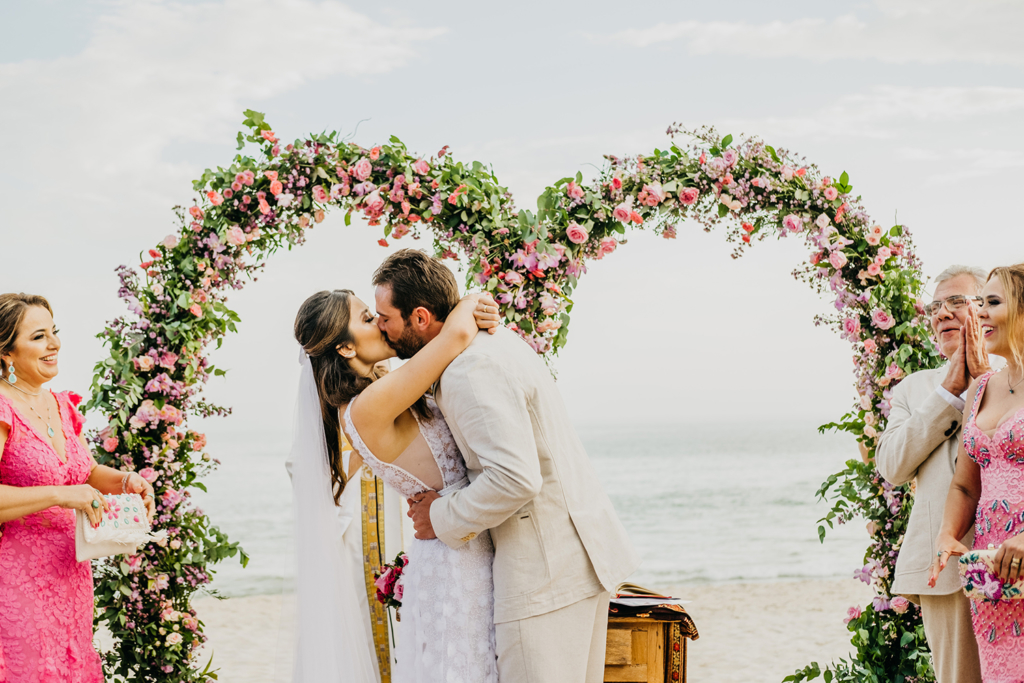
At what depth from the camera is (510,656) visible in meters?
2.51

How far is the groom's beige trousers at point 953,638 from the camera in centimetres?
308

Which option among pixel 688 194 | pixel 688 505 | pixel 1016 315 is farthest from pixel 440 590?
pixel 688 505

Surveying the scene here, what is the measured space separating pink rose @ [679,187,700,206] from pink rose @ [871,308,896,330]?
1.21 meters

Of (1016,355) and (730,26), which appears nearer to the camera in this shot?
(1016,355)

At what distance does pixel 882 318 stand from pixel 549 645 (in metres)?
2.90

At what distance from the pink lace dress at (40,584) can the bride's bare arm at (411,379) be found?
1698 mm

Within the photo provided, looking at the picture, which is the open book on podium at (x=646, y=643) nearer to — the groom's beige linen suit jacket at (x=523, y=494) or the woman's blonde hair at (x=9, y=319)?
the groom's beige linen suit jacket at (x=523, y=494)

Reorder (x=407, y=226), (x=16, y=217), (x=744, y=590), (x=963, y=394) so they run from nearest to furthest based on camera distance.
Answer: (x=963, y=394) → (x=407, y=226) → (x=744, y=590) → (x=16, y=217)

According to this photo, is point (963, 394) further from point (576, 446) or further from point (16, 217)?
point (16, 217)

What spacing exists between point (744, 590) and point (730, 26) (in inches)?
457

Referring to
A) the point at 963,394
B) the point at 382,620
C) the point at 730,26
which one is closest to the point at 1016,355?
the point at 963,394

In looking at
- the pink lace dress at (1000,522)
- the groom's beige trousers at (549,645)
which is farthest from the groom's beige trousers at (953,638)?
the groom's beige trousers at (549,645)

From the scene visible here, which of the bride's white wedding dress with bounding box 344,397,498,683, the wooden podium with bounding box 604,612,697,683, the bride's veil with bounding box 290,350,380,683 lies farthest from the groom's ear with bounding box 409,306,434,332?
the wooden podium with bounding box 604,612,697,683

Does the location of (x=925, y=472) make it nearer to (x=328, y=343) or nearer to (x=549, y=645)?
(x=549, y=645)
